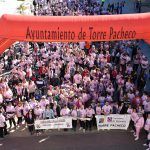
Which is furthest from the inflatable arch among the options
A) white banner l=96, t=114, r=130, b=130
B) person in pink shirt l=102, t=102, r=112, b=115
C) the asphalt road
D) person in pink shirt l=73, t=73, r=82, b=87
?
person in pink shirt l=73, t=73, r=82, b=87

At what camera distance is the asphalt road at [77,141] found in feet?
49.4

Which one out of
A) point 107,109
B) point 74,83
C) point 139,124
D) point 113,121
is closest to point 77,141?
point 113,121

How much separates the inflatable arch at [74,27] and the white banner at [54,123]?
3.24m

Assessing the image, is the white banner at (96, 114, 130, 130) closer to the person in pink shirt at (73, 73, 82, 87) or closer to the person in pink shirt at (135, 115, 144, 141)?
the person in pink shirt at (135, 115, 144, 141)

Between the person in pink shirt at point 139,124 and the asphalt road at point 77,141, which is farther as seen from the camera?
the person in pink shirt at point 139,124

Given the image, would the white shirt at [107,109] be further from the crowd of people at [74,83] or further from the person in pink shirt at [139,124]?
the person in pink shirt at [139,124]

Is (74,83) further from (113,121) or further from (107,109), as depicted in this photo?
(113,121)

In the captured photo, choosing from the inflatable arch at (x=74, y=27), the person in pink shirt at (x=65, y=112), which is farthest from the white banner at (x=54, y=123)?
the inflatable arch at (x=74, y=27)

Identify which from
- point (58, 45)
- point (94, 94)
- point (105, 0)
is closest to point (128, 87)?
point (94, 94)

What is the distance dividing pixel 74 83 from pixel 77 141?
426 cm

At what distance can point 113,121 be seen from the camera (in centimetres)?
1581

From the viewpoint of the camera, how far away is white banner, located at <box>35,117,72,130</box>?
1574cm

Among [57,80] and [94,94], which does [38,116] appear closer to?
[94,94]

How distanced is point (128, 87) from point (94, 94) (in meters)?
1.63
